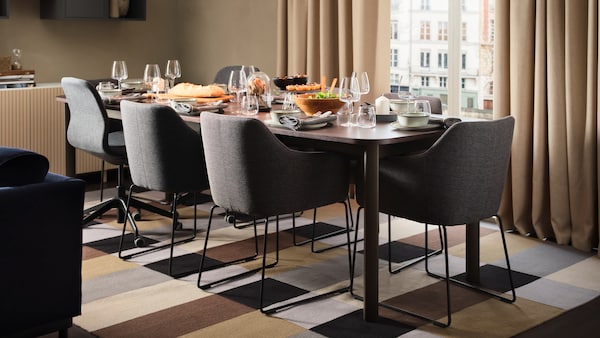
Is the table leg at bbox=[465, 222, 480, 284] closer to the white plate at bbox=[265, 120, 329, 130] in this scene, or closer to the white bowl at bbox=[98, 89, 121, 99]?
the white plate at bbox=[265, 120, 329, 130]

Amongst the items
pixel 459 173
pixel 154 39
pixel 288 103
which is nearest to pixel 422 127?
pixel 459 173

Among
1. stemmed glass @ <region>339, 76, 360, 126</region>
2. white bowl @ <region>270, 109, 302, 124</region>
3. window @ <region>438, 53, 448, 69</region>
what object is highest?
window @ <region>438, 53, 448, 69</region>

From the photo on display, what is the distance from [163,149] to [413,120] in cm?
120

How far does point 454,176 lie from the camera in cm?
331

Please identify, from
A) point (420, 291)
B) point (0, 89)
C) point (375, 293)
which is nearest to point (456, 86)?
point (420, 291)

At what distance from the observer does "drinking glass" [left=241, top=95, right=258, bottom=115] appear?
4.09m

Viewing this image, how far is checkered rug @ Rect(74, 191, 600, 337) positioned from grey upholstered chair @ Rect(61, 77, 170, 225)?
17 cm

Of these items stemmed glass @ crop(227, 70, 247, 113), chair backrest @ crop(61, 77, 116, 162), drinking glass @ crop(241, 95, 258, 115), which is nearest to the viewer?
drinking glass @ crop(241, 95, 258, 115)

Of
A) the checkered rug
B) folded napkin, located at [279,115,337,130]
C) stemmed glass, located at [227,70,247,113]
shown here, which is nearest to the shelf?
the checkered rug

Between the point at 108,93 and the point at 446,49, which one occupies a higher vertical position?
the point at 446,49

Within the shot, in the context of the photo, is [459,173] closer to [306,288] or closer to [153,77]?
[306,288]

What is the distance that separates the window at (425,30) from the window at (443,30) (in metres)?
0.08

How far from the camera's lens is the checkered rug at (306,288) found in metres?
3.30

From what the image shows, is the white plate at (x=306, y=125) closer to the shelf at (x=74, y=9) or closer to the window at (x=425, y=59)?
the window at (x=425, y=59)
